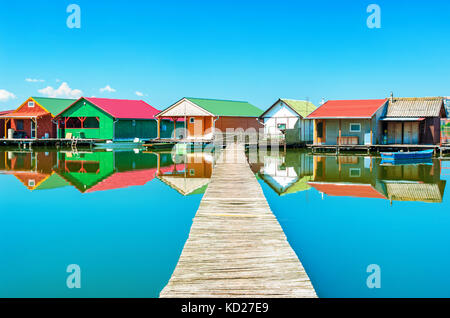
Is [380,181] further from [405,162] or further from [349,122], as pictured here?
[349,122]

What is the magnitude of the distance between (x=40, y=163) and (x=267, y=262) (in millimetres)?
27275

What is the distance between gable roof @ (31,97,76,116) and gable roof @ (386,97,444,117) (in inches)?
1556

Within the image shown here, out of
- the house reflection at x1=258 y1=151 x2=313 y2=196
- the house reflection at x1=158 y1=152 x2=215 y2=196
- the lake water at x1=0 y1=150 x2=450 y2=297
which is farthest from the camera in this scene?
the house reflection at x1=258 y1=151 x2=313 y2=196

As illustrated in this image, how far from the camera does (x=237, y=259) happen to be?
680cm

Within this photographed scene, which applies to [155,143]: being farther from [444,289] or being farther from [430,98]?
[444,289]

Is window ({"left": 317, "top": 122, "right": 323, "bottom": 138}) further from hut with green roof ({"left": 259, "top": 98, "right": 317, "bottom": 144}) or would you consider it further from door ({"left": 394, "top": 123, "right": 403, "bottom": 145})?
door ({"left": 394, "top": 123, "right": 403, "bottom": 145})

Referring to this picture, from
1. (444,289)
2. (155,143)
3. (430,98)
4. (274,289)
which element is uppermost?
(430,98)

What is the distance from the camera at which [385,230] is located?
11242 millimetres

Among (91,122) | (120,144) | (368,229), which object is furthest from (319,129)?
(368,229)

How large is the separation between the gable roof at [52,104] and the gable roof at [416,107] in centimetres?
3951

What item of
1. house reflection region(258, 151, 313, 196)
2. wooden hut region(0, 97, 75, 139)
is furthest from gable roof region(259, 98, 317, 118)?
wooden hut region(0, 97, 75, 139)

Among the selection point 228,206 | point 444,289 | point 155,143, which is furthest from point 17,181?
point 155,143

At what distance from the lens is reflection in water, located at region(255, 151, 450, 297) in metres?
7.62

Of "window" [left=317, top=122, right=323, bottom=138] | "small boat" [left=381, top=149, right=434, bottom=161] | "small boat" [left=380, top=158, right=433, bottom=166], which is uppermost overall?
"window" [left=317, top=122, right=323, bottom=138]
